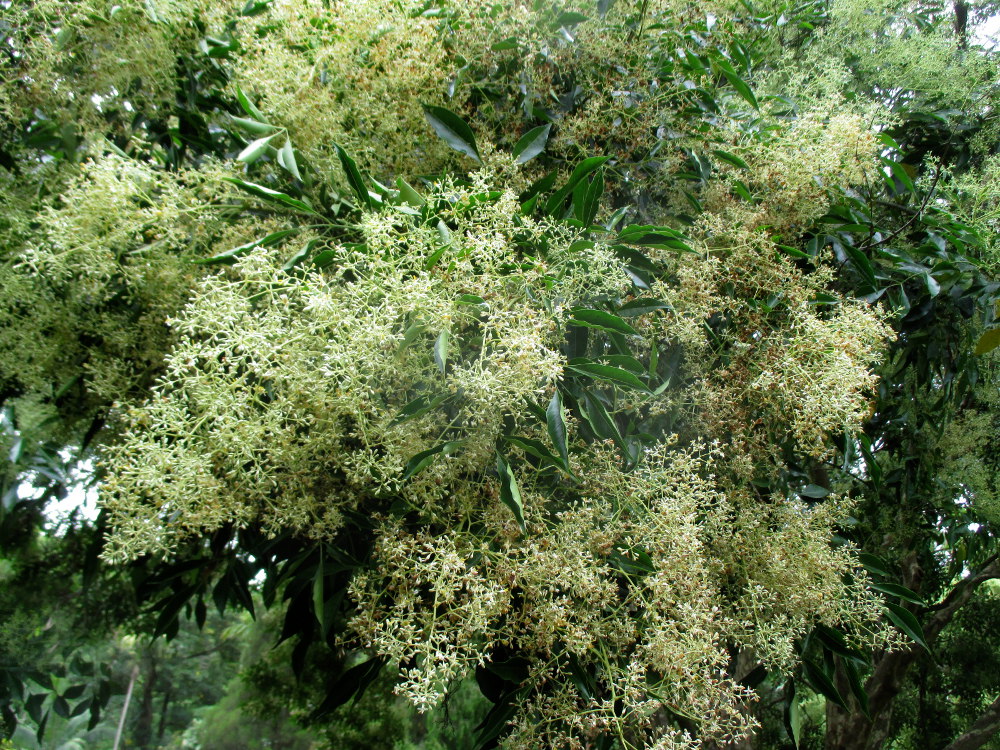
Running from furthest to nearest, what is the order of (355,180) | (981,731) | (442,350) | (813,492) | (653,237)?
(981,731) < (813,492) < (653,237) < (355,180) < (442,350)

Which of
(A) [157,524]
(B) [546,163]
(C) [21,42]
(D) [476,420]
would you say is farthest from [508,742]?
(C) [21,42]

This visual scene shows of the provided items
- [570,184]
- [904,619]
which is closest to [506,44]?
[570,184]

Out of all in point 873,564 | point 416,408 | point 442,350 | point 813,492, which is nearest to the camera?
point 442,350

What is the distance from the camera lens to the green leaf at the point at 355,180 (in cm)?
114

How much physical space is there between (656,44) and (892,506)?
1.74 metres

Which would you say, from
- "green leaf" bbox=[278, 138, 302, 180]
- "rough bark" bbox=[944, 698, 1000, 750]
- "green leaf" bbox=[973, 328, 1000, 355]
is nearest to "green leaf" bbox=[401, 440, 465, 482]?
"green leaf" bbox=[278, 138, 302, 180]

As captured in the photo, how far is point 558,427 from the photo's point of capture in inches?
39.9

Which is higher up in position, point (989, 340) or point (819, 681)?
point (989, 340)

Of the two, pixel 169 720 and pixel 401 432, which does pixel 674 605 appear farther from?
pixel 169 720

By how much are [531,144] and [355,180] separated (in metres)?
0.37

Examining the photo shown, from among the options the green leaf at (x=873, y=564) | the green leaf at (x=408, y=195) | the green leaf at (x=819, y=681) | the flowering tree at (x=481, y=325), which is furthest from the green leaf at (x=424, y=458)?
the green leaf at (x=873, y=564)

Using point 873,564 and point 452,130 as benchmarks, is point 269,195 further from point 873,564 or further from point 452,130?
point 873,564

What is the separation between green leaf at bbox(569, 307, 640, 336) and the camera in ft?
3.62

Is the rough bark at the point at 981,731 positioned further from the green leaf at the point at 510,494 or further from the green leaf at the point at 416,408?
the green leaf at the point at 416,408
